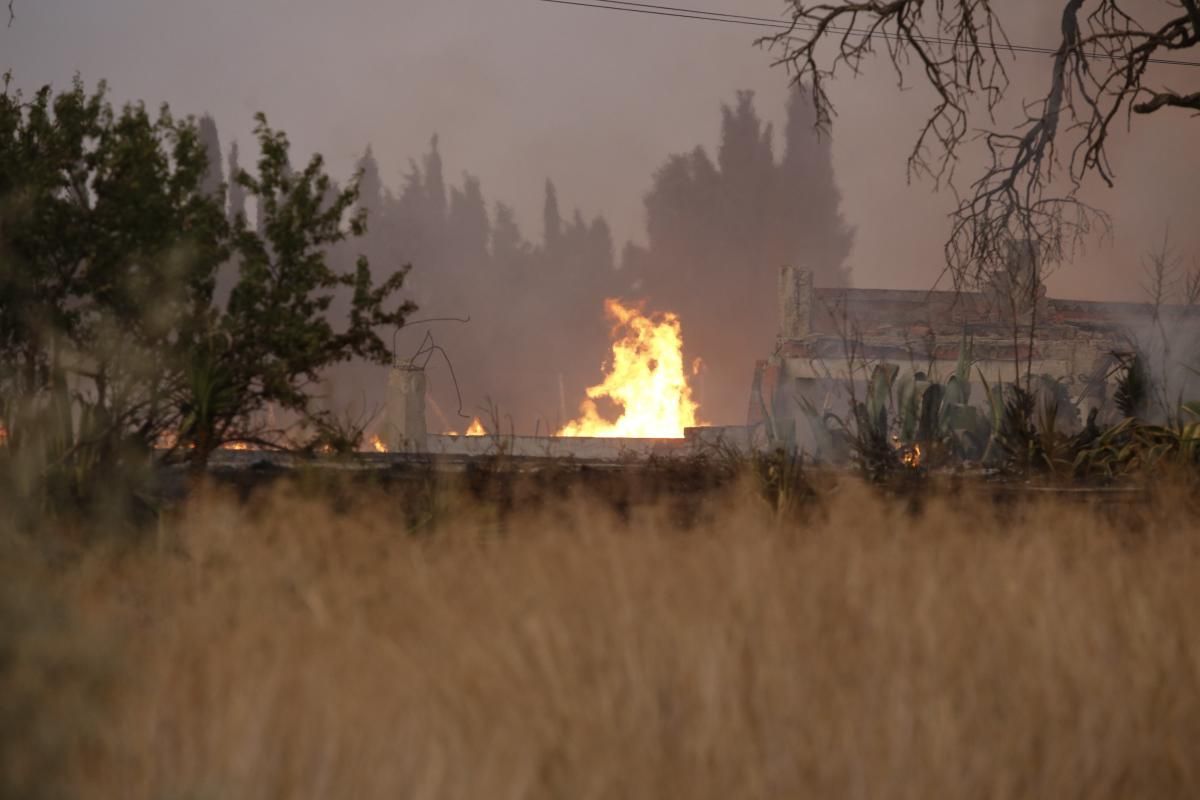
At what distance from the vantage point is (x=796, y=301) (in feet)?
114

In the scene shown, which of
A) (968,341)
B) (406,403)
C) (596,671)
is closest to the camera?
(596,671)

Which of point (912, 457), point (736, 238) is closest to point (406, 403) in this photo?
point (912, 457)

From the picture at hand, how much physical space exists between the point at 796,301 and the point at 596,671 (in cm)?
3145

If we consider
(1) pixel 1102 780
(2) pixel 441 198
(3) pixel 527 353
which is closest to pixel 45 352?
(1) pixel 1102 780

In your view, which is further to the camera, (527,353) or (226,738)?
(527,353)

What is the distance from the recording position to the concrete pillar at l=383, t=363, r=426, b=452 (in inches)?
638

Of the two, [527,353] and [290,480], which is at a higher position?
[527,353]

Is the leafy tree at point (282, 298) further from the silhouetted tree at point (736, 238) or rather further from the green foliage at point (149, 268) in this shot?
the silhouetted tree at point (736, 238)

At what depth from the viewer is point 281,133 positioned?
391 inches

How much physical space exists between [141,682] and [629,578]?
6.93 ft

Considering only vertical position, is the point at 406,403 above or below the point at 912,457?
above

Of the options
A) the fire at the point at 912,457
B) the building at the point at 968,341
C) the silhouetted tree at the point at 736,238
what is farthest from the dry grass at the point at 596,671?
the silhouetted tree at the point at 736,238

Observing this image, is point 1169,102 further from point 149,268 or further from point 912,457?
point 149,268

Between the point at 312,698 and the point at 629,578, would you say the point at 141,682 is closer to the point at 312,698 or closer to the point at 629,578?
the point at 312,698
